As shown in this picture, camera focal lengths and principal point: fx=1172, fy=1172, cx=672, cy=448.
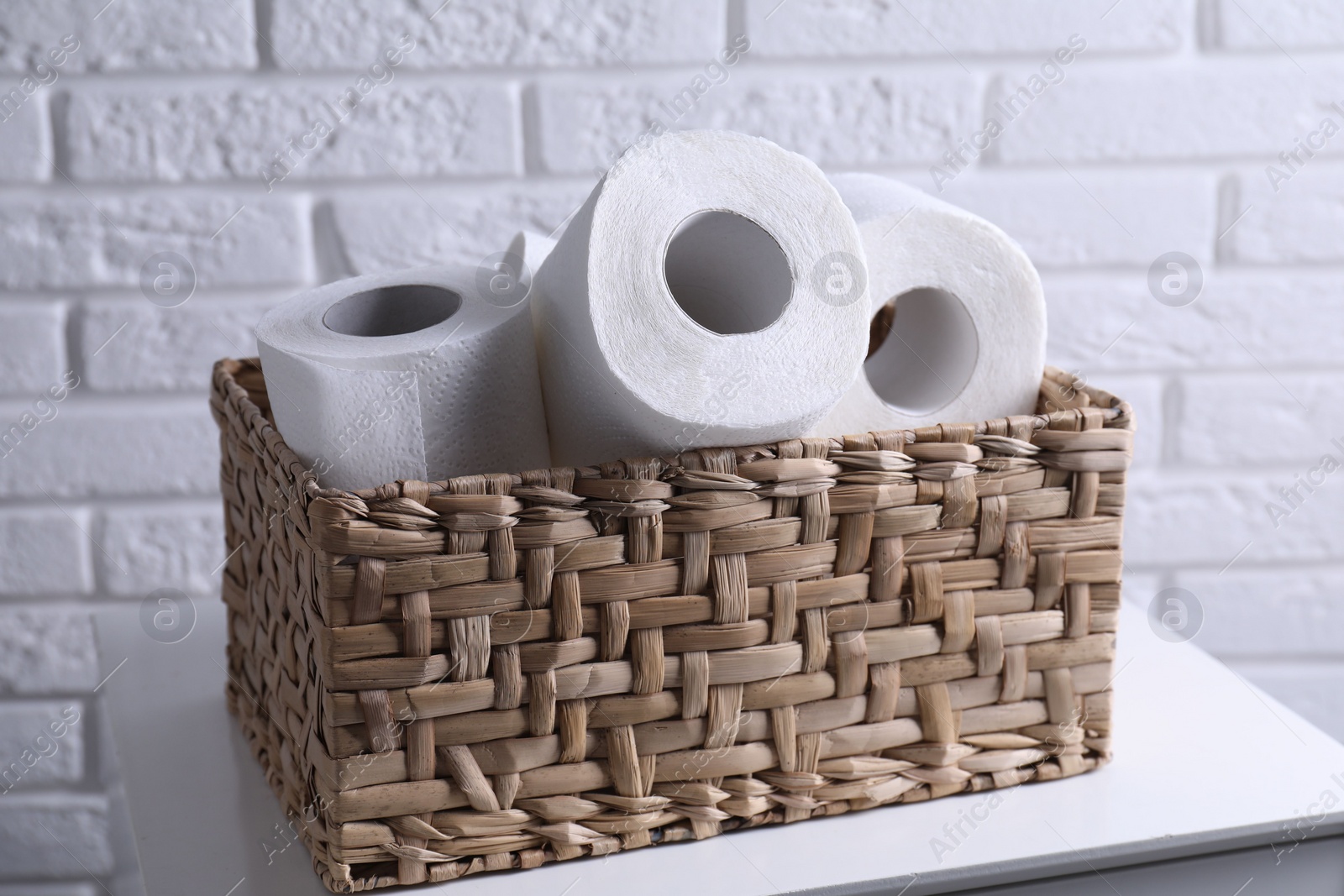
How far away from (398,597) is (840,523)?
20 centimetres

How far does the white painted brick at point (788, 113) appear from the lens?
98 cm

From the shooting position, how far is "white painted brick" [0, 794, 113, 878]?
1061mm

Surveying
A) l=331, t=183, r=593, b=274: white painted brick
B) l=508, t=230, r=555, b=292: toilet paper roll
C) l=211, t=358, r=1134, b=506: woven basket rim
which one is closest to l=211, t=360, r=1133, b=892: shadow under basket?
l=211, t=358, r=1134, b=506: woven basket rim

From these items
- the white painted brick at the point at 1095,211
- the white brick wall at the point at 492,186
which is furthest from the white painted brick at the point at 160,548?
the white painted brick at the point at 1095,211

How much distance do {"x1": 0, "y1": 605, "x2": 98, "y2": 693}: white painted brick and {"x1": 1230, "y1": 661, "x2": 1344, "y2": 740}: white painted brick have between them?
111cm

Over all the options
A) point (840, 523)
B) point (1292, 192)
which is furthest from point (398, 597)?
point (1292, 192)

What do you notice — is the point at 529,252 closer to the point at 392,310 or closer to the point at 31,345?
the point at 392,310

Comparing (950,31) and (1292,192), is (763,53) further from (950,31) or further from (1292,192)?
(1292,192)

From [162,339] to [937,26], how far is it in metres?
0.71

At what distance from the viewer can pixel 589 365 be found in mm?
511

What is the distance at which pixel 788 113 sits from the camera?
1006 millimetres

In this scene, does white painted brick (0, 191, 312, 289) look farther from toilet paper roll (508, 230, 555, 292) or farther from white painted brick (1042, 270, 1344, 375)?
white painted brick (1042, 270, 1344, 375)

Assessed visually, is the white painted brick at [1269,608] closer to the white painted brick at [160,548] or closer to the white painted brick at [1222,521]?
the white painted brick at [1222,521]

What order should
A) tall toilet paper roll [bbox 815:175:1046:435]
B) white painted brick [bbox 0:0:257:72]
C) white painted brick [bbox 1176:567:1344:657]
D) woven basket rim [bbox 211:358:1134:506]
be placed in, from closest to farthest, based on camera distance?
woven basket rim [bbox 211:358:1134:506] < tall toilet paper roll [bbox 815:175:1046:435] < white painted brick [bbox 0:0:257:72] < white painted brick [bbox 1176:567:1344:657]
